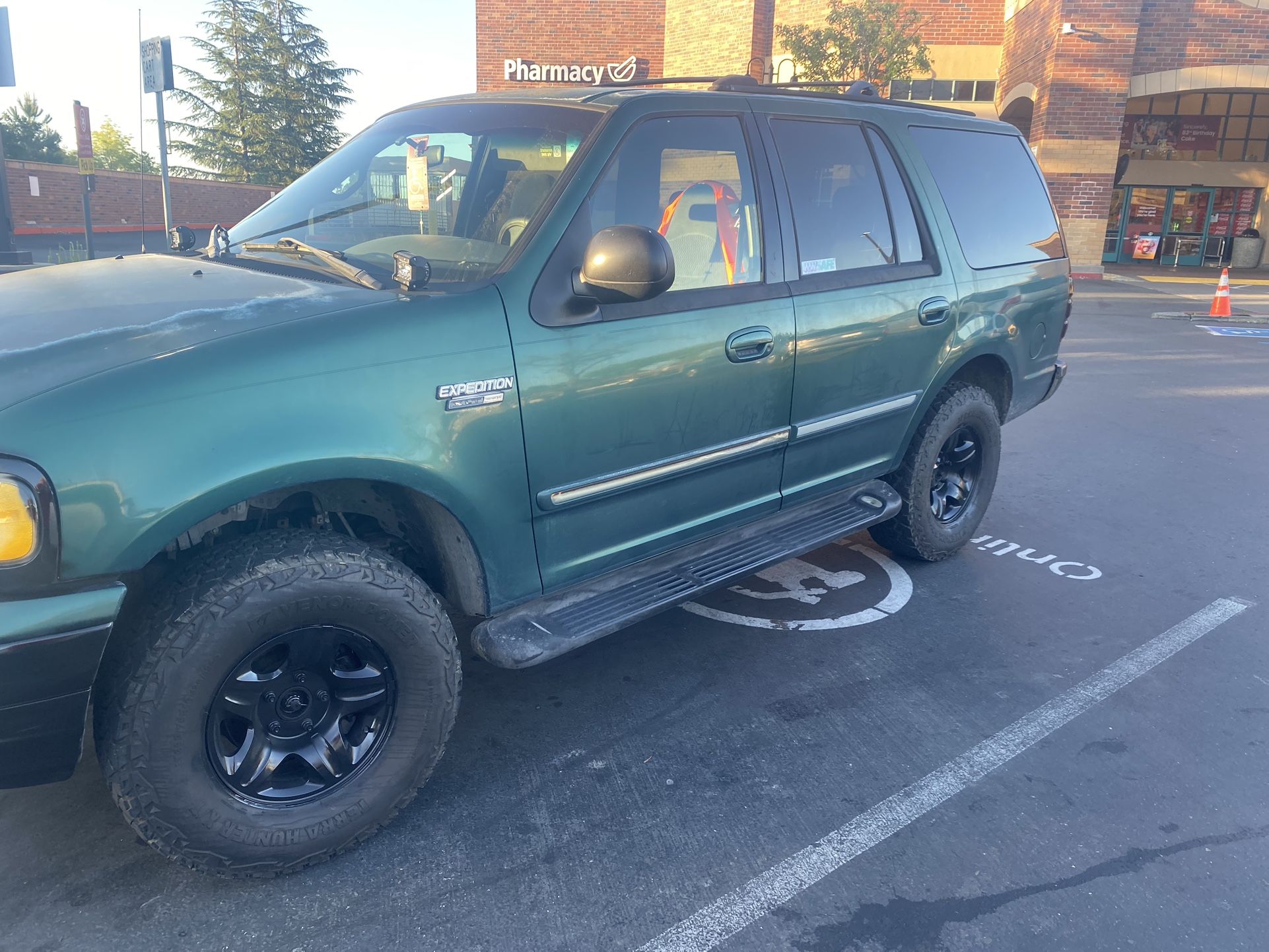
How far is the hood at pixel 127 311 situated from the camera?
2.14 m

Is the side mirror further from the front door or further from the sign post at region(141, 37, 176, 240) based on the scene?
the sign post at region(141, 37, 176, 240)

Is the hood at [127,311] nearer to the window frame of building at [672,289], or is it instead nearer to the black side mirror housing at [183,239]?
the window frame of building at [672,289]

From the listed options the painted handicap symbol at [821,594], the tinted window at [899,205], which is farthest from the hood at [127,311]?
the tinted window at [899,205]

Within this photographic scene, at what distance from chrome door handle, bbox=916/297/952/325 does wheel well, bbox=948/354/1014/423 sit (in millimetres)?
472

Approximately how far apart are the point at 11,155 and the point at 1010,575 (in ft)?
151

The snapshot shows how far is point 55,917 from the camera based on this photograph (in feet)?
7.60

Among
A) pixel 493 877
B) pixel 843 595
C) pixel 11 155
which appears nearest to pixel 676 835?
pixel 493 877

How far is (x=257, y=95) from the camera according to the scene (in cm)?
4712

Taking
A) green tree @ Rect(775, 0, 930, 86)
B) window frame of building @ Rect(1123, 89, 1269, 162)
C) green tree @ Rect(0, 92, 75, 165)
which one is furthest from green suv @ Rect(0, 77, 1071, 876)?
green tree @ Rect(0, 92, 75, 165)

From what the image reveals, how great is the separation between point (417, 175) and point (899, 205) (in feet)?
6.92

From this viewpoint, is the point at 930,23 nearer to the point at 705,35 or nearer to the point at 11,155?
the point at 705,35

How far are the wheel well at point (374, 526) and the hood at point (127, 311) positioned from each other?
1.51 ft

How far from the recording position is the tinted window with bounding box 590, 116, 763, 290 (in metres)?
3.07

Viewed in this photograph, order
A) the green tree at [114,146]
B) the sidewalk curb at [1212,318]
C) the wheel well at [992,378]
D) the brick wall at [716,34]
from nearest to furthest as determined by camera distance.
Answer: the wheel well at [992,378]
the sidewalk curb at [1212,318]
the brick wall at [716,34]
the green tree at [114,146]
